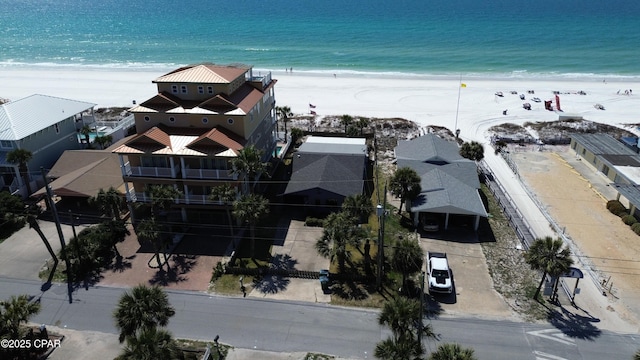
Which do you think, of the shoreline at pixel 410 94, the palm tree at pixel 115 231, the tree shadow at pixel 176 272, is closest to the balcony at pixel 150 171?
the palm tree at pixel 115 231

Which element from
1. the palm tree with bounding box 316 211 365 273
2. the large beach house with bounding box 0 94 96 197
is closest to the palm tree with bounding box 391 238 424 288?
the palm tree with bounding box 316 211 365 273

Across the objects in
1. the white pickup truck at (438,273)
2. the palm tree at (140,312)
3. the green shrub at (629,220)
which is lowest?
the white pickup truck at (438,273)

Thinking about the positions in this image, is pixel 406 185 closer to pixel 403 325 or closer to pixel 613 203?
pixel 403 325

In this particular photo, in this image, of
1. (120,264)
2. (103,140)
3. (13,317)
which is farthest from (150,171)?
(103,140)

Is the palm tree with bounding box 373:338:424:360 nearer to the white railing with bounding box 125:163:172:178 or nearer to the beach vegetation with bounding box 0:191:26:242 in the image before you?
the white railing with bounding box 125:163:172:178

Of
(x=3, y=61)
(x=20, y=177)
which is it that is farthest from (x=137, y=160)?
(x=3, y=61)

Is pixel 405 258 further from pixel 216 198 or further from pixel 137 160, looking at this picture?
pixel 137 160

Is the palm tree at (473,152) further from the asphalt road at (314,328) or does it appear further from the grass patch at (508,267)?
the asphalt road at (314,328)
